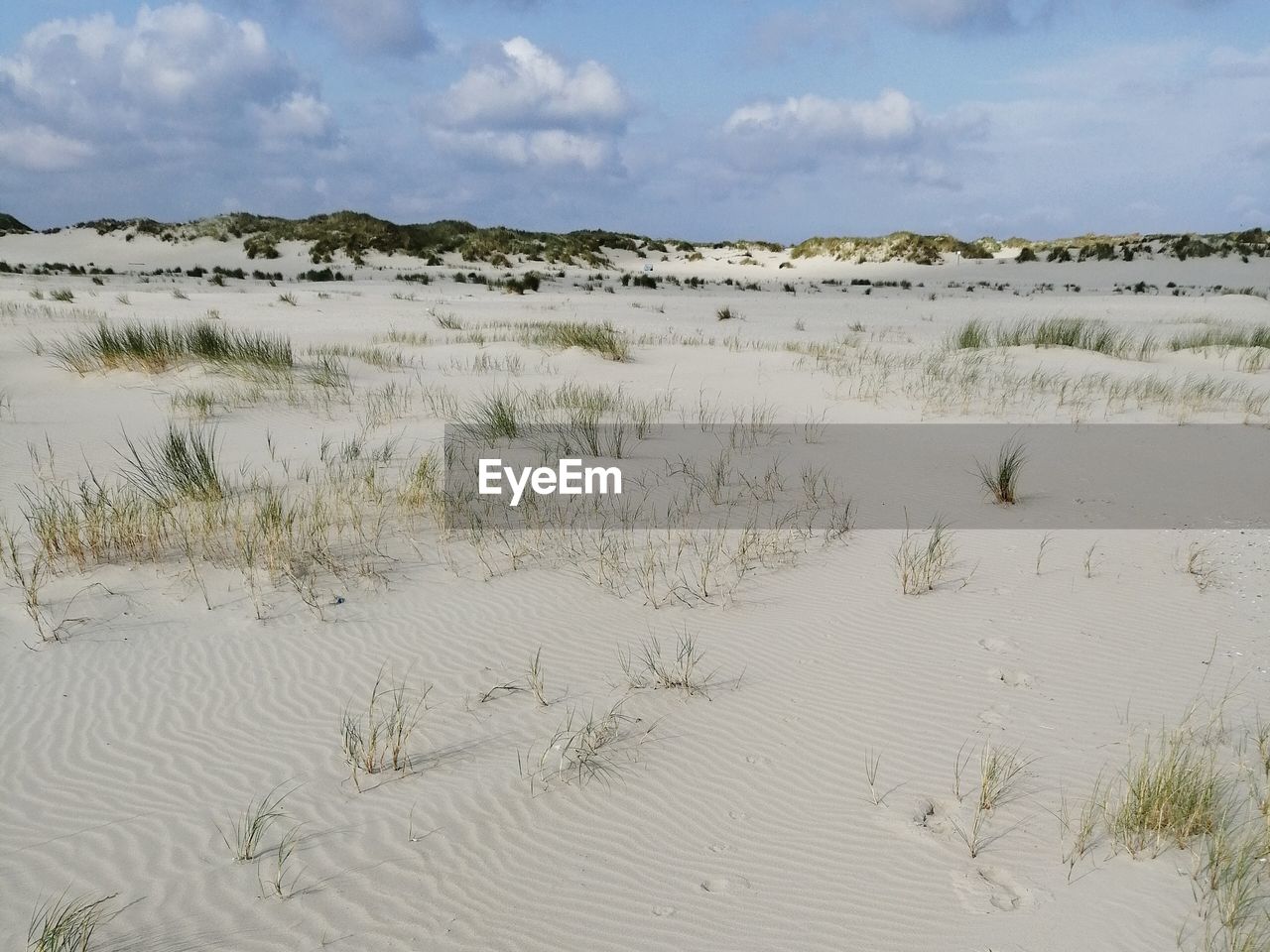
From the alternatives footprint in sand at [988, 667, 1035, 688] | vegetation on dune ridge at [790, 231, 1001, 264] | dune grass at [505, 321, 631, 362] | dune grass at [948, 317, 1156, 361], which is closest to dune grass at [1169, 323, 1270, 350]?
dune grass at [948, 317, 1156, 361]

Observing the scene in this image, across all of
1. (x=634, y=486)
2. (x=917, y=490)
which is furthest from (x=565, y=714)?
(x=917, y=490)

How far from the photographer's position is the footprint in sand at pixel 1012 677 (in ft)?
11.7

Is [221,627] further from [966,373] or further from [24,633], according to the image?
[966,373]

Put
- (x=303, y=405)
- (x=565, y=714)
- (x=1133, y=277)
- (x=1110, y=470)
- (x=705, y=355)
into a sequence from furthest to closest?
(x=1133, y=277)
(x=705, y=355)
(x=303, y=405)
(x=1110, y=470)
(x=565, y=714)

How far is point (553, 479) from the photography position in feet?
21.1

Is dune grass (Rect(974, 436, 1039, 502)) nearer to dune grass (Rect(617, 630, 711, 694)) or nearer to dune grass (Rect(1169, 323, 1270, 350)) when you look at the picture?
dune grass (Rect(617, 630, 711, 694))

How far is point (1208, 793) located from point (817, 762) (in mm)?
1296

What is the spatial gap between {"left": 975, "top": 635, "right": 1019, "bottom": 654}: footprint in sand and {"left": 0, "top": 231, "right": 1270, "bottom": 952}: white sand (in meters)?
0.01

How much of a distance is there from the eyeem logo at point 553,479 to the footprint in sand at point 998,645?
10.3ft

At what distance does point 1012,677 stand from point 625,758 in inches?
77.1

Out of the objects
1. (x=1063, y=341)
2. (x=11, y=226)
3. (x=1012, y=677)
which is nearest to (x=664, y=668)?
(x=1012, y=677)

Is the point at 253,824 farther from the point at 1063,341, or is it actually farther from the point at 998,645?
the point at 1063,341

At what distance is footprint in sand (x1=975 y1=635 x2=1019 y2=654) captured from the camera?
152 inches

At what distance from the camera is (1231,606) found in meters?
4.35
